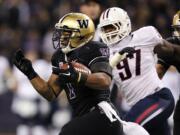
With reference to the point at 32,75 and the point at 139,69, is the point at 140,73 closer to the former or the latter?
the point at 139,69

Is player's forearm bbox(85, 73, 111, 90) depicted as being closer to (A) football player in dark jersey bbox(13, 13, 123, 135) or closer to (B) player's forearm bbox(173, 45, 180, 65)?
(A) football player in dark jersey bbox(13, 13, 123, 135)

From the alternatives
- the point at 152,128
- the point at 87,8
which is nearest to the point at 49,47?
the point at 87,8

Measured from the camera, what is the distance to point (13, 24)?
48.8 feet

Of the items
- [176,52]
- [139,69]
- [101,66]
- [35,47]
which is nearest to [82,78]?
[101,66]

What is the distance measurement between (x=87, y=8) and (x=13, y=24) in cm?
637

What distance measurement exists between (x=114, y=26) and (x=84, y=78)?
125 cm

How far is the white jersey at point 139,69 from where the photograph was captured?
303 inches

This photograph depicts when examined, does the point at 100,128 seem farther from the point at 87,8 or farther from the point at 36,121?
the point at 36,121

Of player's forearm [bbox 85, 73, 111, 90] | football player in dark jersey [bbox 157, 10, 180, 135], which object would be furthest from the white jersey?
player's forearm [bbox 85, 73, 111, 90]

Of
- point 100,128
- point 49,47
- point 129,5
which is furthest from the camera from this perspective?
point 129,5

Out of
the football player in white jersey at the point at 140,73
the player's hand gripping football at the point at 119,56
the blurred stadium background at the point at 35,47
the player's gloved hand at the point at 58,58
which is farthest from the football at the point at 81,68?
the blurred stadium background at the point at 35,47

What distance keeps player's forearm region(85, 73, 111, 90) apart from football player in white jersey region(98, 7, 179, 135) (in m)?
1.01

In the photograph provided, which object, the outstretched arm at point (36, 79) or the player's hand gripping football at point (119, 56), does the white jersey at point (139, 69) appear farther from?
the outstretched arm at point (36, 79)

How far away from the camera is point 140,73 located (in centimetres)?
771
